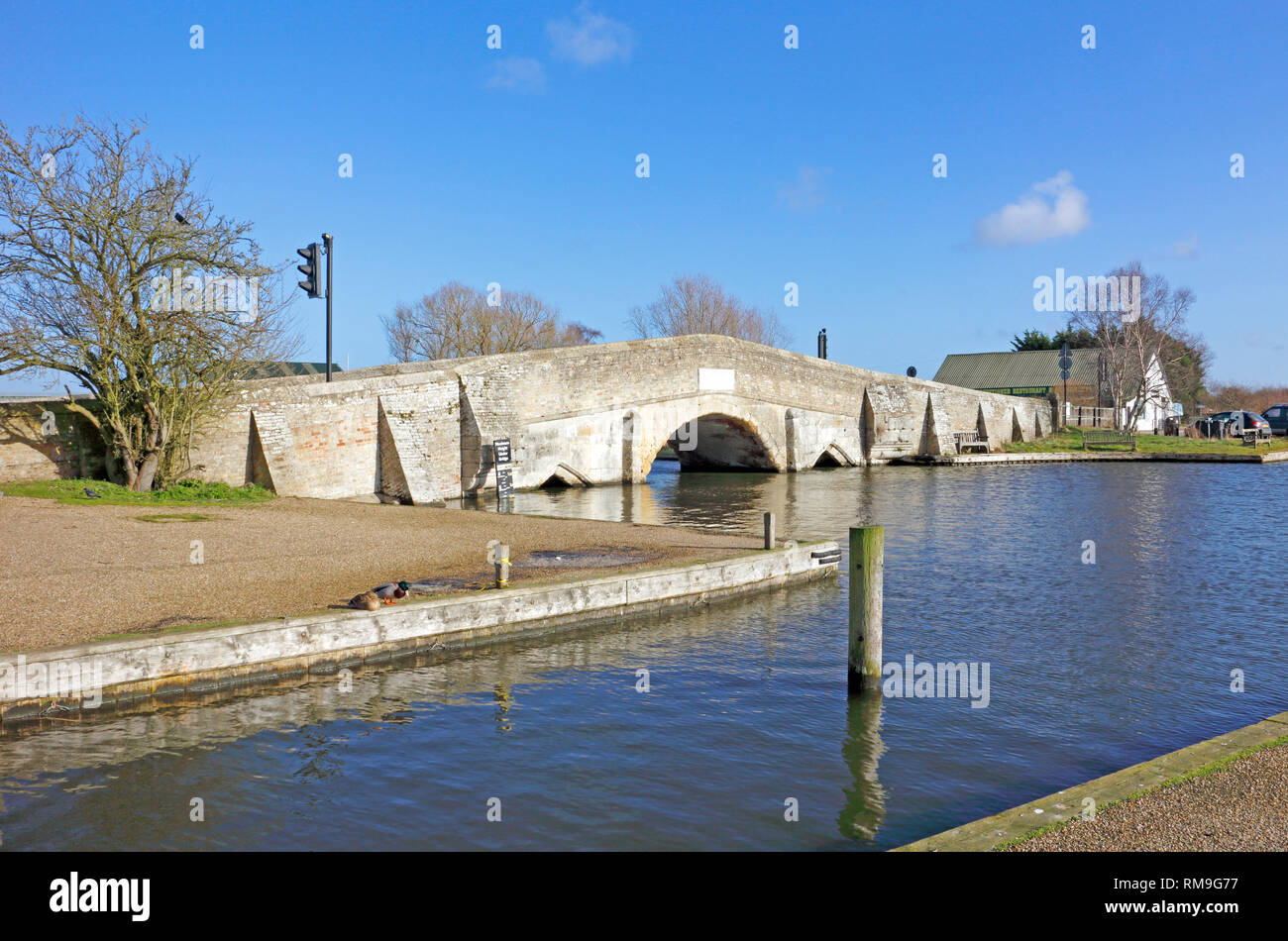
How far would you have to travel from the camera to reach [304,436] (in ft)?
71.3

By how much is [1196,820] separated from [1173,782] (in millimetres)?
593

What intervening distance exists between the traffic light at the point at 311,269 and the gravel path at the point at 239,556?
468 centimetres

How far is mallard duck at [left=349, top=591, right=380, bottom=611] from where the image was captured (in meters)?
9.90

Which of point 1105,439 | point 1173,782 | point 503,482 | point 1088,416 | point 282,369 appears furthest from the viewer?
point 1088,416

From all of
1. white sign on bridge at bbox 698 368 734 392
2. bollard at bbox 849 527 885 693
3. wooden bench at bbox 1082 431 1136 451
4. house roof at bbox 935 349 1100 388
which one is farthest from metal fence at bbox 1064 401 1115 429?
bollard at bbox 849 527 885 693

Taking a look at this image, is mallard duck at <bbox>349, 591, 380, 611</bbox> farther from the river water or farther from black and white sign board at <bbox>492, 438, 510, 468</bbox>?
black and white sign board at <bbox>492, 438, 510, 468</bbox>

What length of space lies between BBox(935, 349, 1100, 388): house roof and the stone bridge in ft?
73.1

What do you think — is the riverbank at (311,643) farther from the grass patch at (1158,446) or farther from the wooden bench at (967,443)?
the grass patch at (1158,446)

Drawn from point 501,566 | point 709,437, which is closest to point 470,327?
point 709,437

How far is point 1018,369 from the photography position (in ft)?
231

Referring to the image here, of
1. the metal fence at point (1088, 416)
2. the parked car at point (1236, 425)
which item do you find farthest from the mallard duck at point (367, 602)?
the parked car at point (1236, 425)

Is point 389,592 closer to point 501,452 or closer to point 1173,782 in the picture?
point 1173,782
